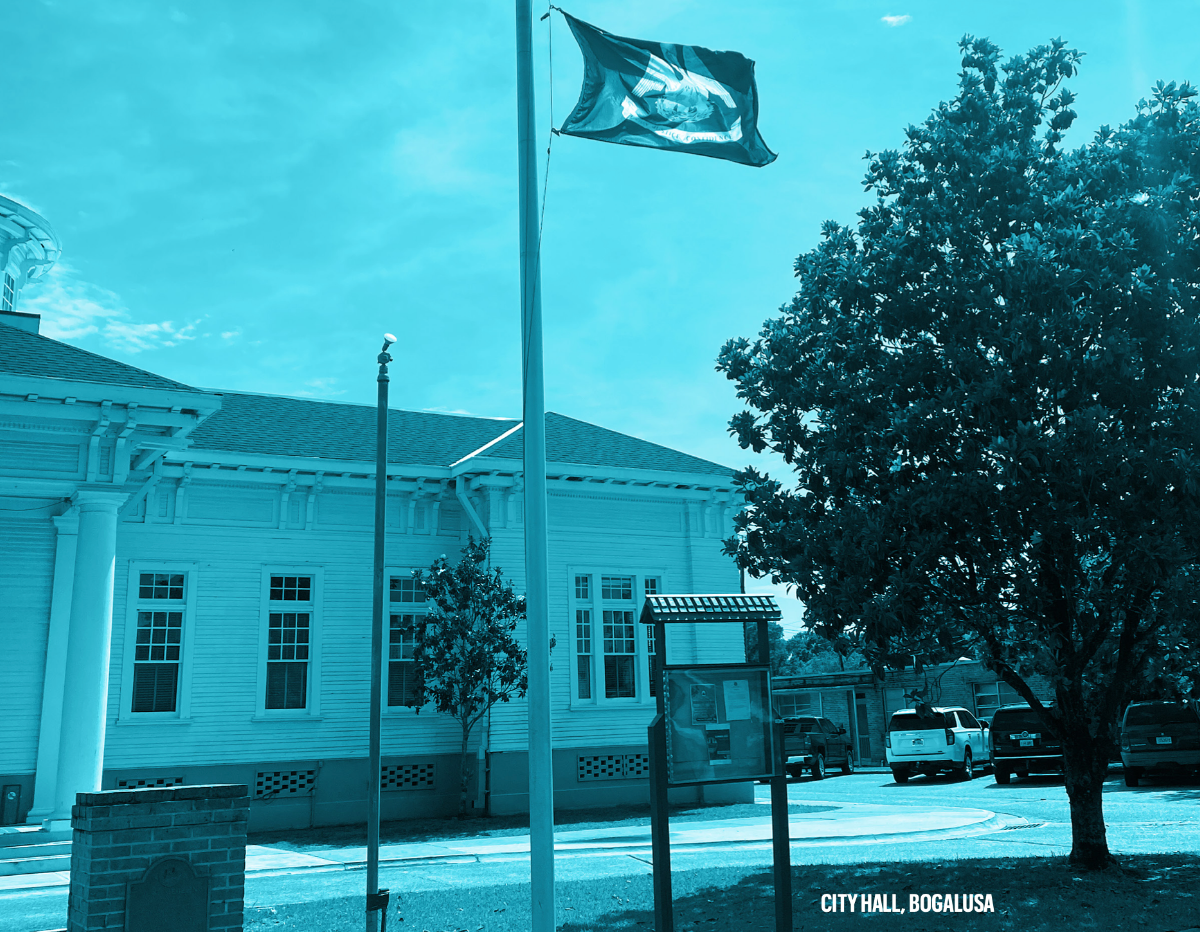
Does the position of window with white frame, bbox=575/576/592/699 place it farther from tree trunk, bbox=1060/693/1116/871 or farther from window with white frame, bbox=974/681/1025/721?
window with white frame, bbox=974/681/1025/721

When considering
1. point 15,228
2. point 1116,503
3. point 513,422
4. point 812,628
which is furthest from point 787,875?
point 15,228

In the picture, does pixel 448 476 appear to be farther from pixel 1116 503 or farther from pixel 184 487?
pixel 1116 503

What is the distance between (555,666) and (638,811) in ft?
10.2

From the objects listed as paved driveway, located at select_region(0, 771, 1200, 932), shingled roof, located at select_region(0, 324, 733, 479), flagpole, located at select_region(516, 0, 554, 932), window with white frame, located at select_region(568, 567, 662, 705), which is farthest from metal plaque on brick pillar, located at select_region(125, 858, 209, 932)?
window with white frame, located at select_region(568, 567, 662, 705)

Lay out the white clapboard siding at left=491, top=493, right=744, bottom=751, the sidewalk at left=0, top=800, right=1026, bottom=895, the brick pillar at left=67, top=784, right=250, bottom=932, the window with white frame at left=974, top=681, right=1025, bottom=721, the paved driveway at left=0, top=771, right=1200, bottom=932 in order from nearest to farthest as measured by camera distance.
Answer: the brick pillar at left=67, top=784, right=250, bottom=932 < the paved driveway at left=0, top=771, right=1200, bottom=932 < the sidewalk at left=0, top=800, right=1026, bottom=895 < the white clapboard siding at left=491, top=493, right=744, bottom=751 < the window with white frame at left=974, top=681, right=1025, bottom=721

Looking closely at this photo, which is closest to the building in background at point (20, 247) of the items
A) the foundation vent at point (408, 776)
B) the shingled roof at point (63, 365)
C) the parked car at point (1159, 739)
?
the shingled roof at point (63, 365)

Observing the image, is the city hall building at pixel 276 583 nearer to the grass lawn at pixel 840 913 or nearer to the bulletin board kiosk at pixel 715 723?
the grass lawn at pixel 840 913

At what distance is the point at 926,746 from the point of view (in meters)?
30.5

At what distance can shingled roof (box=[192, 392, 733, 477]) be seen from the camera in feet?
65.8

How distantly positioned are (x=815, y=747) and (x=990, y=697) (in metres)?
12.0

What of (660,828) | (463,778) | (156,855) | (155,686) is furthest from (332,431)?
(156,855)

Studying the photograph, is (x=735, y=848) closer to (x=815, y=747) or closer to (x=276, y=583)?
(x=276, y=583)

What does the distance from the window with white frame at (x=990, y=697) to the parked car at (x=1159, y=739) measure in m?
17.6

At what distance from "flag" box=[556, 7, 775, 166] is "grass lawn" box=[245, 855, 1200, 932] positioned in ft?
21.3
